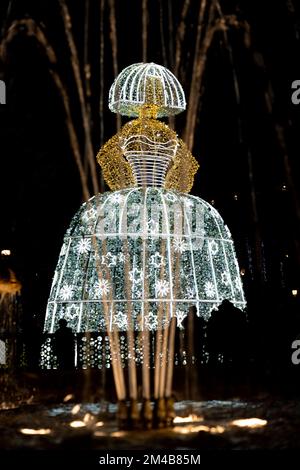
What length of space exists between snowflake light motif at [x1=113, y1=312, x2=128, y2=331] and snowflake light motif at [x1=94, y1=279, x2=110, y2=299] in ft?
1.98

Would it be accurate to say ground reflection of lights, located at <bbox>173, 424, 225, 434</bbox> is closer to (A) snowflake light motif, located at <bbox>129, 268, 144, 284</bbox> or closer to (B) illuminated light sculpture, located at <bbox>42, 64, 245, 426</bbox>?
(B) illuminated light sculpture, located at <bbox>42, 64, 245, 426</bbox>

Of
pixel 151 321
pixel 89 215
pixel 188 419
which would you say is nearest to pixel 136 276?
pixel 151 321

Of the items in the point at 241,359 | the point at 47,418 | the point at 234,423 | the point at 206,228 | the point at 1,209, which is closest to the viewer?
the point at 234,423

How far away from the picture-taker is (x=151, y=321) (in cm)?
1564

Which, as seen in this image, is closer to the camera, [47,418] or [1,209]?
[47,418]

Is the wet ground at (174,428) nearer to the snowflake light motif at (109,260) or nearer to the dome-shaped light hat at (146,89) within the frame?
the snowflake light motif at (109,260)

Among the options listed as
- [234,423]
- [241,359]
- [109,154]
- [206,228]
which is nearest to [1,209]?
[109,154]

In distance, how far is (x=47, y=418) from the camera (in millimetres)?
10844

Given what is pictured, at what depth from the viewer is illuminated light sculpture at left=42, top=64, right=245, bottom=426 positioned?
50.2ft

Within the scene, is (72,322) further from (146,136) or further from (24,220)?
(24,220)

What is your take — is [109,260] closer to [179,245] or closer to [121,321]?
[121,321]

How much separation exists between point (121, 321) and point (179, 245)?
92.7 inches

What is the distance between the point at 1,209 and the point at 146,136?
12121 millimetres

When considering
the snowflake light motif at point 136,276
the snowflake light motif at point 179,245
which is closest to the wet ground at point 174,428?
the snowflake light motif at point 136,276
